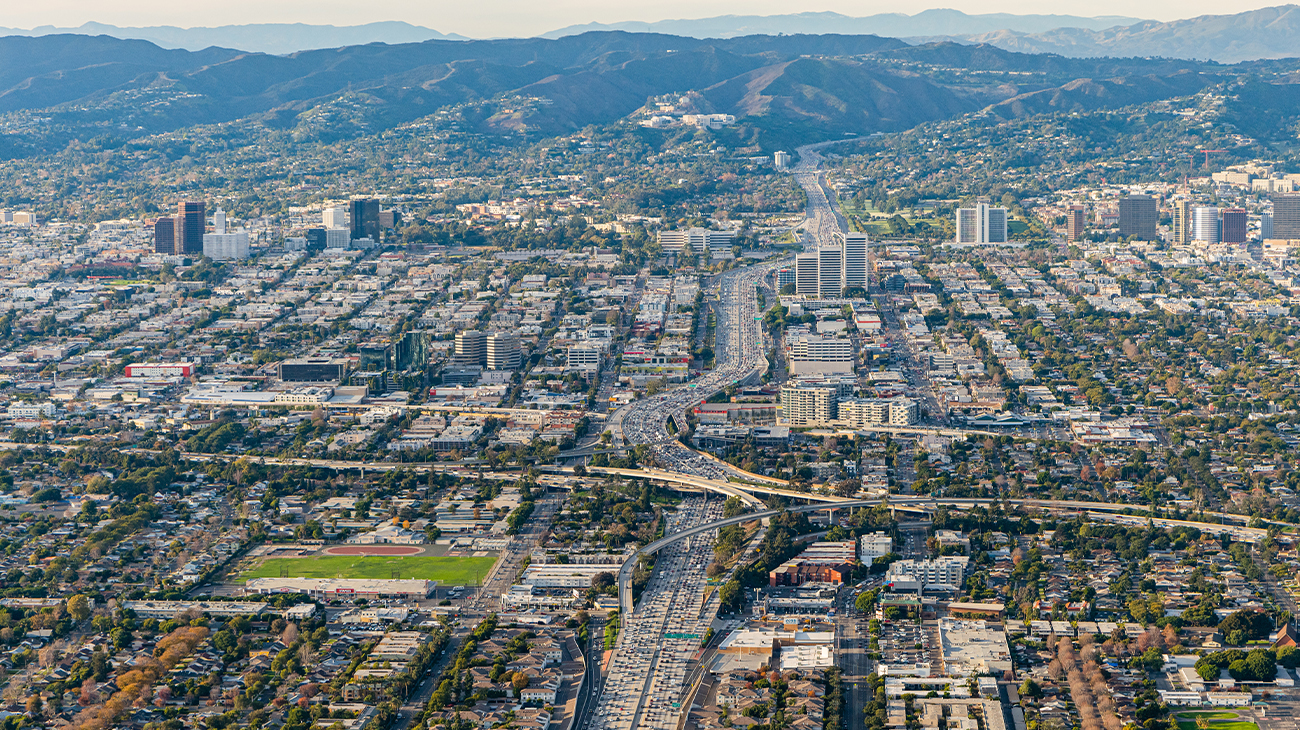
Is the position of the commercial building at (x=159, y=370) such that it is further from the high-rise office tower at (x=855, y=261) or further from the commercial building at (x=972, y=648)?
the commercial building at (x=972, y=648)

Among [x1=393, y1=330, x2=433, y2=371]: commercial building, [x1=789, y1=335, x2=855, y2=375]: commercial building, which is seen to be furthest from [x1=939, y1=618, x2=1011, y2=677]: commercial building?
[x1=393, y1=330, x2=433, y2=371]: commercial building

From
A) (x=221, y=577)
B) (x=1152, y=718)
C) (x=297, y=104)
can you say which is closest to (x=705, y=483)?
(x=221, y=577)

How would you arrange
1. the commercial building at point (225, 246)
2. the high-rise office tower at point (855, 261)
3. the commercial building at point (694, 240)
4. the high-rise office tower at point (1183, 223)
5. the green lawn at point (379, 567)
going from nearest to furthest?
the green lawn at point (379, 567)
the high-rise office tower at point (855, 261)
the commercial building at point (694, 240)
the commercial building at point (225, 246)
the high-rise office tower at point (1183, 223)

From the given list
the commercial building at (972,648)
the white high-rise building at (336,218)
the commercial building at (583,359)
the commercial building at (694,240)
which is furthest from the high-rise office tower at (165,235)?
the commercial building at (972,648)

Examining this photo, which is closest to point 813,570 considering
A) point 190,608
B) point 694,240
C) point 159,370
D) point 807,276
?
point 190,608

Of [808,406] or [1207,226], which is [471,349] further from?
[1207,226]

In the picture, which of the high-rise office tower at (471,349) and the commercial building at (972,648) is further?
the high-rise office tower at (471,349)

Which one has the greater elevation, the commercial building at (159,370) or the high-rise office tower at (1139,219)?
the high-rise office tower at (1139,219)
